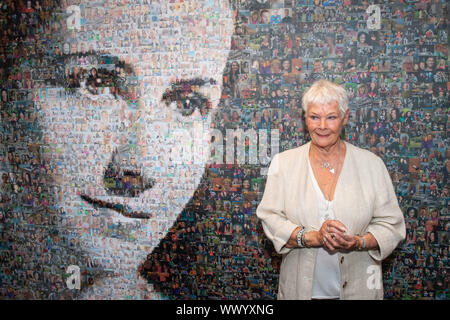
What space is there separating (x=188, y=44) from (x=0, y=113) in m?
1.48

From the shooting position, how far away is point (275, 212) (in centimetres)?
175

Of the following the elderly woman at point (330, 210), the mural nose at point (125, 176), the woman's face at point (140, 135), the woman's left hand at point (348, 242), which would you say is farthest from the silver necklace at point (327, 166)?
the mural nose at point (125, 176)

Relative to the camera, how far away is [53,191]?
8.26 feet

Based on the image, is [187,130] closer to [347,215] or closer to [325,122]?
[325,122]

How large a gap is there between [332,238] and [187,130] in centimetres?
118

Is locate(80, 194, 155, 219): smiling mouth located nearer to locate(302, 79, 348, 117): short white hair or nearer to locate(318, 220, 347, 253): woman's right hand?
locate(318, 220, 347, 253): woman's right hand

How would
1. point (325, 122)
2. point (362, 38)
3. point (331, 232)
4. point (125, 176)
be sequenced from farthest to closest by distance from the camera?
point (125, 176)
point (362, 38)
point (325, 122)
point (331, 232)

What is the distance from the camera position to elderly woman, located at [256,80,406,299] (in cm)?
164

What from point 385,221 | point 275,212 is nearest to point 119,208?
point 275,212

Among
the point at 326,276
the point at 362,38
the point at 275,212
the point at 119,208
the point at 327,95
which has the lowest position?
the point at 326,276

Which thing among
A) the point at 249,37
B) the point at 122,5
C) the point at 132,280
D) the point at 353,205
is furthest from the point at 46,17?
the point at 353,205

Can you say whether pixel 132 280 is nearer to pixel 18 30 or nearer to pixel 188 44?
pixel 188 44

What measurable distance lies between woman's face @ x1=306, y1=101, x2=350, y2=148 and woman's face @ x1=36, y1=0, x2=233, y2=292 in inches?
30.3

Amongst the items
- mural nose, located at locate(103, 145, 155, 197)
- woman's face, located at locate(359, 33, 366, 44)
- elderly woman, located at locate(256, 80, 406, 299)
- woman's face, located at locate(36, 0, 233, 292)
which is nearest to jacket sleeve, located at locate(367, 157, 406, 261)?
elderly woman, located at locate(256, 80, 406, 299)
